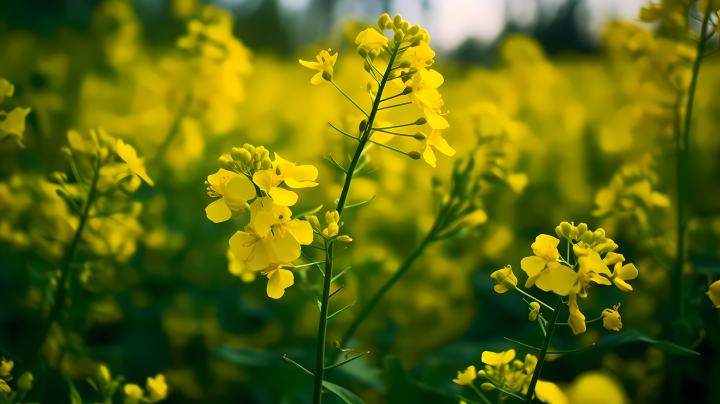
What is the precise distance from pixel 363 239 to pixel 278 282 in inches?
56.2

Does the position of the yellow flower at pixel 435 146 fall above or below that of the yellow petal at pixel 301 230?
above

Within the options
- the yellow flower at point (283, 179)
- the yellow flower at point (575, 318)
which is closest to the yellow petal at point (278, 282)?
the yellow flower at point (283, 179)

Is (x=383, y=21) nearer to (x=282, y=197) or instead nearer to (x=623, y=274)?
(x=282, y=197)

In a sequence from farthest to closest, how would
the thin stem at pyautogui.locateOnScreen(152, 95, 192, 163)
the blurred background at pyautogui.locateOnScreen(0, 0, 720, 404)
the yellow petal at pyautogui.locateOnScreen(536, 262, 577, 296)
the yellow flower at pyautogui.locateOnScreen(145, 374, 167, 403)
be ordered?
the thin stem at pyautogui.locateOnScreen(152, 95, 192, 163) < the blurred background at pyautogui.locateOnScreen(0, 0, 720, 404) < the yellow flower at pyautogui.locateOnScreen(145, 374, 167, 403) < the yellow petal at pyautogui.locateOnScreen(536, 262, 577, 296)

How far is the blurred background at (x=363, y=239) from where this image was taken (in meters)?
1.35

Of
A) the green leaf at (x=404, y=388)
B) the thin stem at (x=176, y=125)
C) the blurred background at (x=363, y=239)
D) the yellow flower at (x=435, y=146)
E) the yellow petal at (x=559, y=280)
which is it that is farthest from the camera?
the thin stem at (x=176, y=125)

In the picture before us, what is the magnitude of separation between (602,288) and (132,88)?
315 centimetres

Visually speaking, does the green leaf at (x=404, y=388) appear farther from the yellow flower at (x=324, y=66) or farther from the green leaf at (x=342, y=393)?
the yellow flower at (x=324, y=66)

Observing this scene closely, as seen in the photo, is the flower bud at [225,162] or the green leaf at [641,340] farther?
the green leaf at [641,340]

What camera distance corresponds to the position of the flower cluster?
0.68 meters

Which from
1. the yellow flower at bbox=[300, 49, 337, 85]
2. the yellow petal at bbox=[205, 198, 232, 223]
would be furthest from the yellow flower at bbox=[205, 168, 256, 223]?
the yellow flower at bbox=[300, 49, 337, 85]

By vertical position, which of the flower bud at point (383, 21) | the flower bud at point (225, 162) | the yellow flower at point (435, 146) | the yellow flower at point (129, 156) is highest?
the flower bud at point (383, 21)

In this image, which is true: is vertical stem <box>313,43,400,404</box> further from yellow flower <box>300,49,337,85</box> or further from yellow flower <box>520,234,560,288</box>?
yellow flower <box>520,234,560,288</box>

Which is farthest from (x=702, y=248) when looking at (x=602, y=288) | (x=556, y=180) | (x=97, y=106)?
(x=97, y=106)
